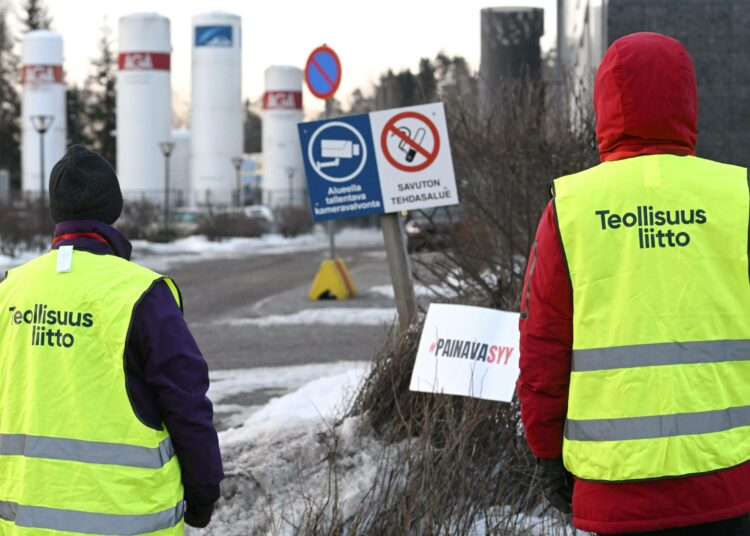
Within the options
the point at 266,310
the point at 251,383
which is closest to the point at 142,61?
the point at 266,310

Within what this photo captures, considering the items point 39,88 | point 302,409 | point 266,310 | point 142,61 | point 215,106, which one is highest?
point 142,61

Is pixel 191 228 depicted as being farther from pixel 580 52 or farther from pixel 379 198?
pixel 379 198

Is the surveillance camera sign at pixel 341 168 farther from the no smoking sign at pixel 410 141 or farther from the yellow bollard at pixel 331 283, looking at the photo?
the yellow bollard at pixel 331 283

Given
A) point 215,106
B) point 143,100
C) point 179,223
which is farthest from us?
point 215,106

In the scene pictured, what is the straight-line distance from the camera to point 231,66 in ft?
172

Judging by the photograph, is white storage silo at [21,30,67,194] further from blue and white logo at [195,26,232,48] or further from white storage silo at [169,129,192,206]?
blue and white logo at [195,26,232,48]

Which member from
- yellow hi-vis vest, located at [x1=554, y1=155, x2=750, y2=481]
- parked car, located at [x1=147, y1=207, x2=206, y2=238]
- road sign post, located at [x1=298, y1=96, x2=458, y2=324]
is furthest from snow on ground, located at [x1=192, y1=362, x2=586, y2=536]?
parked car, located at [x1=147, y1=207, x2=206, y2=238]

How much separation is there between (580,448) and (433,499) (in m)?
1.57

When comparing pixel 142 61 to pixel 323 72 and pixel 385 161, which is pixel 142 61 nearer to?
pixel 323 72

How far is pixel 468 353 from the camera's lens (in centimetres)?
557

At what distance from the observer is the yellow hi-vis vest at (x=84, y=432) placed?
3.13 meters

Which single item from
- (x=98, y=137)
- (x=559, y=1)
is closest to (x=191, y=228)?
(x=559, y=1)

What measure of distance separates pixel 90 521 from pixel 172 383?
0.39m

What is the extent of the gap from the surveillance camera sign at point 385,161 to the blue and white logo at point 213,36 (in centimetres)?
4518
